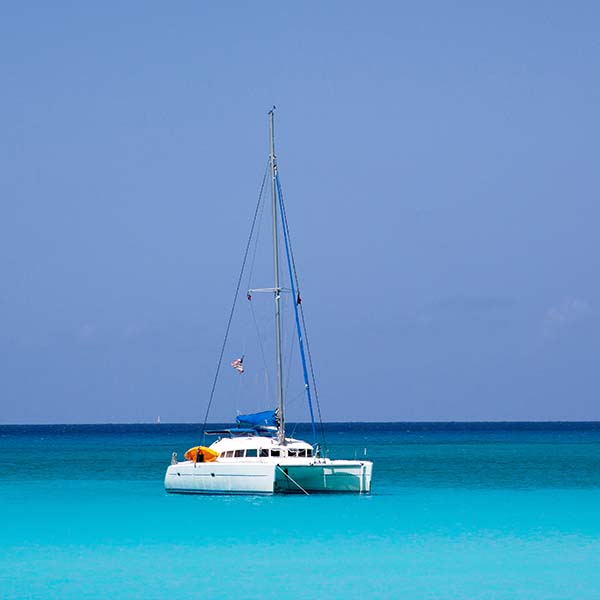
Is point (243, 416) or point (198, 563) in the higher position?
point (243, 416)

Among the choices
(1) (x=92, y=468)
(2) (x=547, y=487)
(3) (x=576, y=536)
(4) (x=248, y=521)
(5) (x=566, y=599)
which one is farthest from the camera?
(1) (x=92, y=468)

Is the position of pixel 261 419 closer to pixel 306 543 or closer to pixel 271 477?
pixel 271 477

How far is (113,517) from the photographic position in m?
44.2

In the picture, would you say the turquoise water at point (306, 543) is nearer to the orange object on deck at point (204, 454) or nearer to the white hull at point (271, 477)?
the white hull at point (271, 477)

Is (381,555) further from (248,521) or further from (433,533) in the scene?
(248,521)

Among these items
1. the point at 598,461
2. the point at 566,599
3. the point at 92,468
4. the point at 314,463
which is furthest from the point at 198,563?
the point at 598,461

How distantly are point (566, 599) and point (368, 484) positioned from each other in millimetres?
23541

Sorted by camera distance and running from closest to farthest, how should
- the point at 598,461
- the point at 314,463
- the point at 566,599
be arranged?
the point at 566,599
the point at 314,463
the point at 598,461

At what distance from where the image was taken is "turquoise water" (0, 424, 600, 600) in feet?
92.4

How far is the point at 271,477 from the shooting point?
A: 4731 centimetres

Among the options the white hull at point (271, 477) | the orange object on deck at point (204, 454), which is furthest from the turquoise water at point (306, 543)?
the orange object on deck at point (204, 454)

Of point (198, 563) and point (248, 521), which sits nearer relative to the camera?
point (198, 563)

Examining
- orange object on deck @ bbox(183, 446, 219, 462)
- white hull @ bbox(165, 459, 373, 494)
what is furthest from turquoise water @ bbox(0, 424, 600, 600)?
orange object on deck @ bbox(183, 446, 219, 462)

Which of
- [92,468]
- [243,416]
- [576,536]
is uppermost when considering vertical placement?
[92,468]
